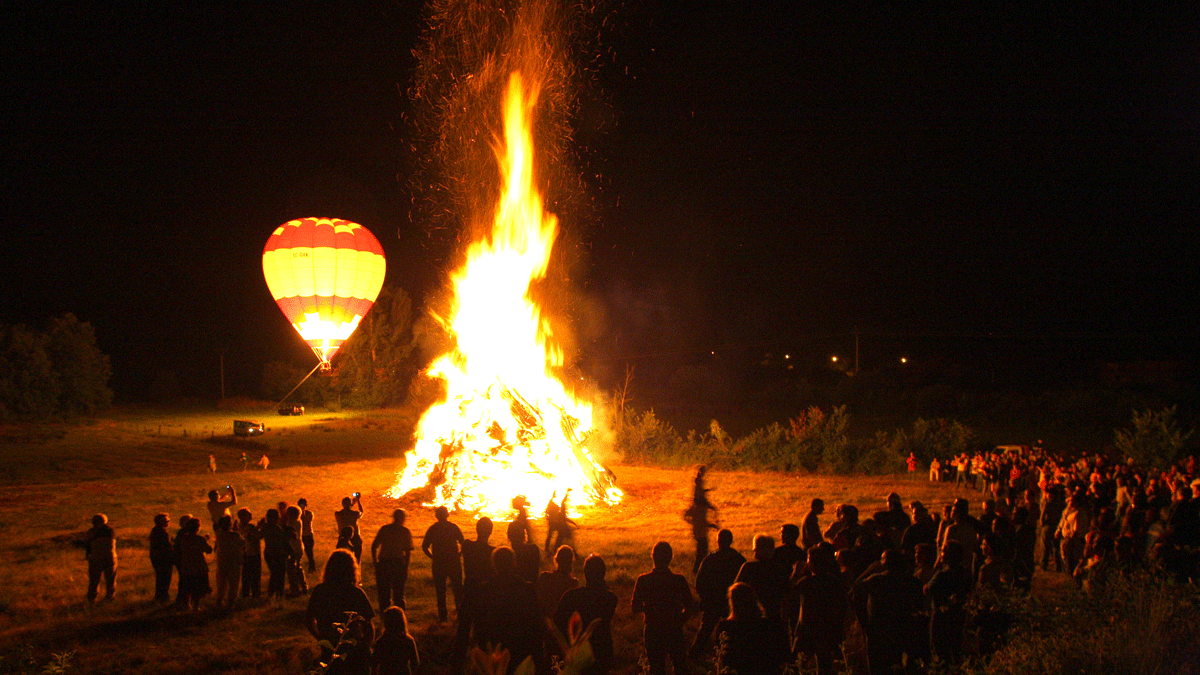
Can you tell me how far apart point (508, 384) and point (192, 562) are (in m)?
9.51

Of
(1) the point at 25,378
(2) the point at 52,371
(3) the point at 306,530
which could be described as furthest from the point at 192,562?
(2) the point at 52,371

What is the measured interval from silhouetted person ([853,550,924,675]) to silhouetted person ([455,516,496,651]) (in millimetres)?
2696

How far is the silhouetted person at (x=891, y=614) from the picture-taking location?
508cm

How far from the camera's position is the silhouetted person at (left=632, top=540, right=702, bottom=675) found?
545 cm

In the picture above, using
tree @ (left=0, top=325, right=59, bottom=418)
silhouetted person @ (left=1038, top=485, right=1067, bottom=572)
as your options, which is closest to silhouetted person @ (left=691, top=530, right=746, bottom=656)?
silhouetted person @ (left=1038, top=485, right=1067, bottom=572)

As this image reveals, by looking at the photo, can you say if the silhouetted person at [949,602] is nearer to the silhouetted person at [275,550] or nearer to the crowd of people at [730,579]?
the crowd of people at [730,579]

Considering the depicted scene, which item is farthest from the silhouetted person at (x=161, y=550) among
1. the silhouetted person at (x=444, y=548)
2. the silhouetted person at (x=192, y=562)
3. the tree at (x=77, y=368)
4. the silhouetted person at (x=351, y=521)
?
the tree at (x=77, y=368)

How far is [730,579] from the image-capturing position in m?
5.81

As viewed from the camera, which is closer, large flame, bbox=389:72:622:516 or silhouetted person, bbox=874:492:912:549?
silhouetted person, bbox=874:492:912:549

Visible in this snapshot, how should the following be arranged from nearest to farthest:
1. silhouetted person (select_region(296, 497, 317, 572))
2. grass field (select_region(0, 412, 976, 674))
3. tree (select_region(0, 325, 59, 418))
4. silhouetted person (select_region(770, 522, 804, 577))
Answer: silhouetted person (select_region(770, 522, 804, 577)), grass field (select_region(0, 412, 976, 674)), silhouetted person (select_region(296, 497, 317, 572)), tree (select_region(0, 325, 59, 418))

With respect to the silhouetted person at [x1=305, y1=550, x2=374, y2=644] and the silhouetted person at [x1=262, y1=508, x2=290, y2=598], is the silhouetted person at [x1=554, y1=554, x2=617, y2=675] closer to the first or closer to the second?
the silhouetted person at [x1=305, y1=550, x2=374, y2=644]

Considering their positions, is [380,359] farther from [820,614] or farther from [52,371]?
[820,614]

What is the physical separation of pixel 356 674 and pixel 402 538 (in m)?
3.00

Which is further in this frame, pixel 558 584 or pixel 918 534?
pixel 918 534
